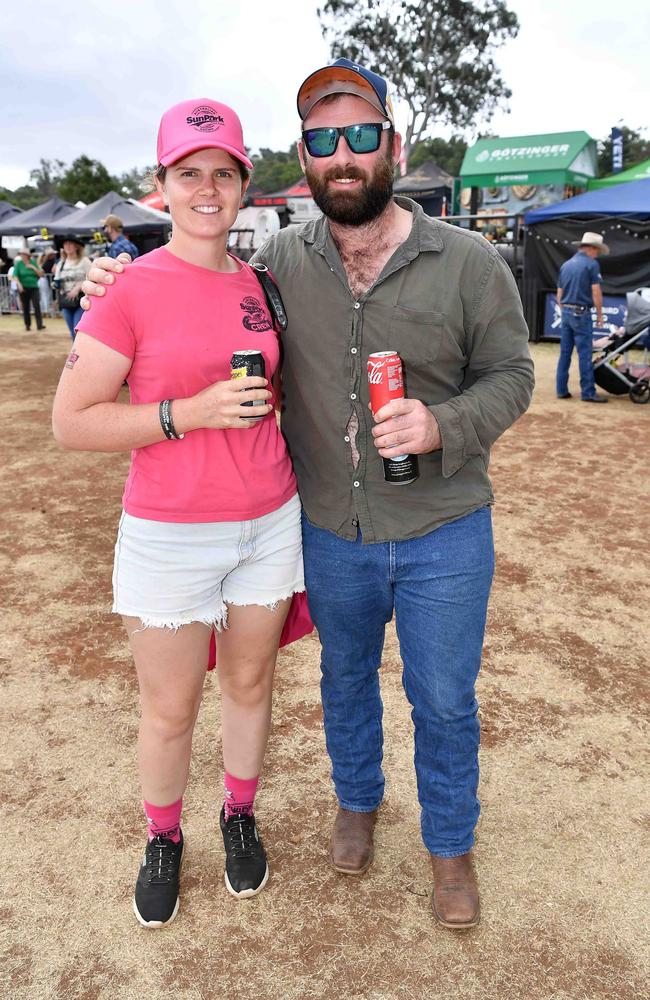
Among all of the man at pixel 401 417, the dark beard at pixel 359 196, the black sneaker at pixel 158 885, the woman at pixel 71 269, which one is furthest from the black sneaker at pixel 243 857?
the woman at pixel 71 269

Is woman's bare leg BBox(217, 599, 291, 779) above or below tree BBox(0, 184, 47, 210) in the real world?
below

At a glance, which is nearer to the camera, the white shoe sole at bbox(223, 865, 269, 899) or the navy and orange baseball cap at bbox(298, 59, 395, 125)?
the navy and orange baseball cap at bbox(298, 59, 395, 125)

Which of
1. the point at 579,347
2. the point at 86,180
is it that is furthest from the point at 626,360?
the point at 86,180

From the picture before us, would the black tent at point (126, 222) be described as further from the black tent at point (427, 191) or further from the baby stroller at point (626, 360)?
the baby stroller at point (626, 360)

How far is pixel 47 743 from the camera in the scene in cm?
318

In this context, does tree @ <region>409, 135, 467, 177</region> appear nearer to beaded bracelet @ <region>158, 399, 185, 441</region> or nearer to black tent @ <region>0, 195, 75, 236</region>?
black tent @ <region>0, 195, 75, 236</region>

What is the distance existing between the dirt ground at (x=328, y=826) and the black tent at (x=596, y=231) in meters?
9.54

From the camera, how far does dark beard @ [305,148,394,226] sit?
78.2 inches

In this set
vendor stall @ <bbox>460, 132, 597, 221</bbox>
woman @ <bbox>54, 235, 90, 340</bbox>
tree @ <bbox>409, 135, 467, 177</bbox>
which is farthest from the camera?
tree @ <bbox>409, 135, 467, 177</bbox>

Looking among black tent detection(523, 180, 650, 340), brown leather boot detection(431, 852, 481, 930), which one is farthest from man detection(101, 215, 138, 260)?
brown leather boot detection(431, 852, 481, 930)

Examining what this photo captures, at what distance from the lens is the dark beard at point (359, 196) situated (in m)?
1.99

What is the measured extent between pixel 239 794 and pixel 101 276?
1691 millimetres

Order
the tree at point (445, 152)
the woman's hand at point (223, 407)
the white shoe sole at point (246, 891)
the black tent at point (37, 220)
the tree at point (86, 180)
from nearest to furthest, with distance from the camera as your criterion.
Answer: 1. the woman's hand at point (223, 407)
2. the white shoe sole at point (246, 891)
3. the black tent at point (37, 220)
4. the tree at point (86, 180)
5. the tree at point (445, 152)

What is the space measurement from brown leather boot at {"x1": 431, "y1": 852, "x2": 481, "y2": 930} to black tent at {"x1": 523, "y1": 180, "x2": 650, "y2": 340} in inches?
493
